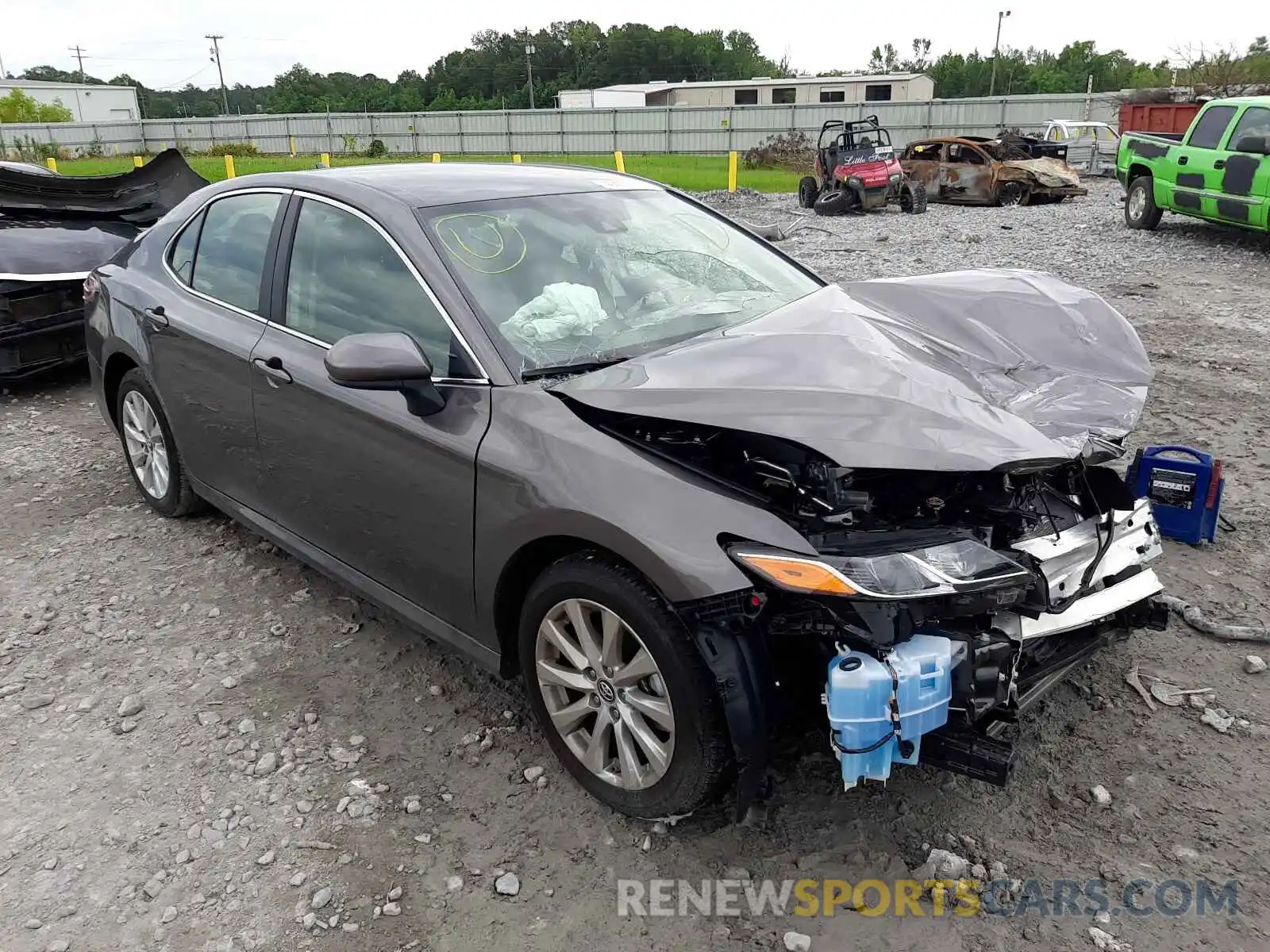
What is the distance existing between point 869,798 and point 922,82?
7427cm

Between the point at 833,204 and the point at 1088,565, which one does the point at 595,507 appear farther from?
the point at 833,204

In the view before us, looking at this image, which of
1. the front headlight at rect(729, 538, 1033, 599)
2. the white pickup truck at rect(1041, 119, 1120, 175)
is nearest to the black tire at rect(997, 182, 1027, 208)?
the white pickup truck at rect(1041, 119, 1120, 175)

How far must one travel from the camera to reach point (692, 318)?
3.25 metres

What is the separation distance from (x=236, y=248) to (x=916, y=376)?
112 inches

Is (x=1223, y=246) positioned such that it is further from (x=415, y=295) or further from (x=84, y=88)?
(x=84, y=88)

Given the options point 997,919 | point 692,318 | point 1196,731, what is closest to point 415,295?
point 692,318

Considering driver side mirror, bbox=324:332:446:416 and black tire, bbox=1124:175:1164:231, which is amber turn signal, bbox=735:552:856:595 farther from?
black tire, bbox=1124:175:1164:231

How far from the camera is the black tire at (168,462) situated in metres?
4.48

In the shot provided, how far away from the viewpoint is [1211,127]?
12445 millimetres

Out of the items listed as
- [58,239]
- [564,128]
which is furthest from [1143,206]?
[564,128]

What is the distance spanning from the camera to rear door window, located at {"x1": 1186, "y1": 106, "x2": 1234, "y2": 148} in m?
12.2

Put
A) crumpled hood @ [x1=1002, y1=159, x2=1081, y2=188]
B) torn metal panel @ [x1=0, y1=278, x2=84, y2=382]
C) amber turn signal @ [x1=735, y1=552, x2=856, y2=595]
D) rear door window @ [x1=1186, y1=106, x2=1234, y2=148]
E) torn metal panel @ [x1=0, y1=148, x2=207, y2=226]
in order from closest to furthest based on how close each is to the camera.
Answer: amber turn signal @ [x1=735, y1=552, x2=856, y2=595] < torn metal panel @ [x1=0, y1=278, x2=84, y2=382] < torn metal panel @ [x1=0, y1=148, x2=207, y2=226] < rear door window @ [x1=1186, y1=106, x2=1234, y2=148] < crumpled hood @ [x1=1002, y1=159, x2=1081, y2=188]

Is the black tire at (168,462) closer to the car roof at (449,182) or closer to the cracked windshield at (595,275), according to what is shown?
the car roof at (449,182)

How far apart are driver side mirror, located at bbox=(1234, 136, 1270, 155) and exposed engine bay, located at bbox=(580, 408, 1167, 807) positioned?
1101 cm
